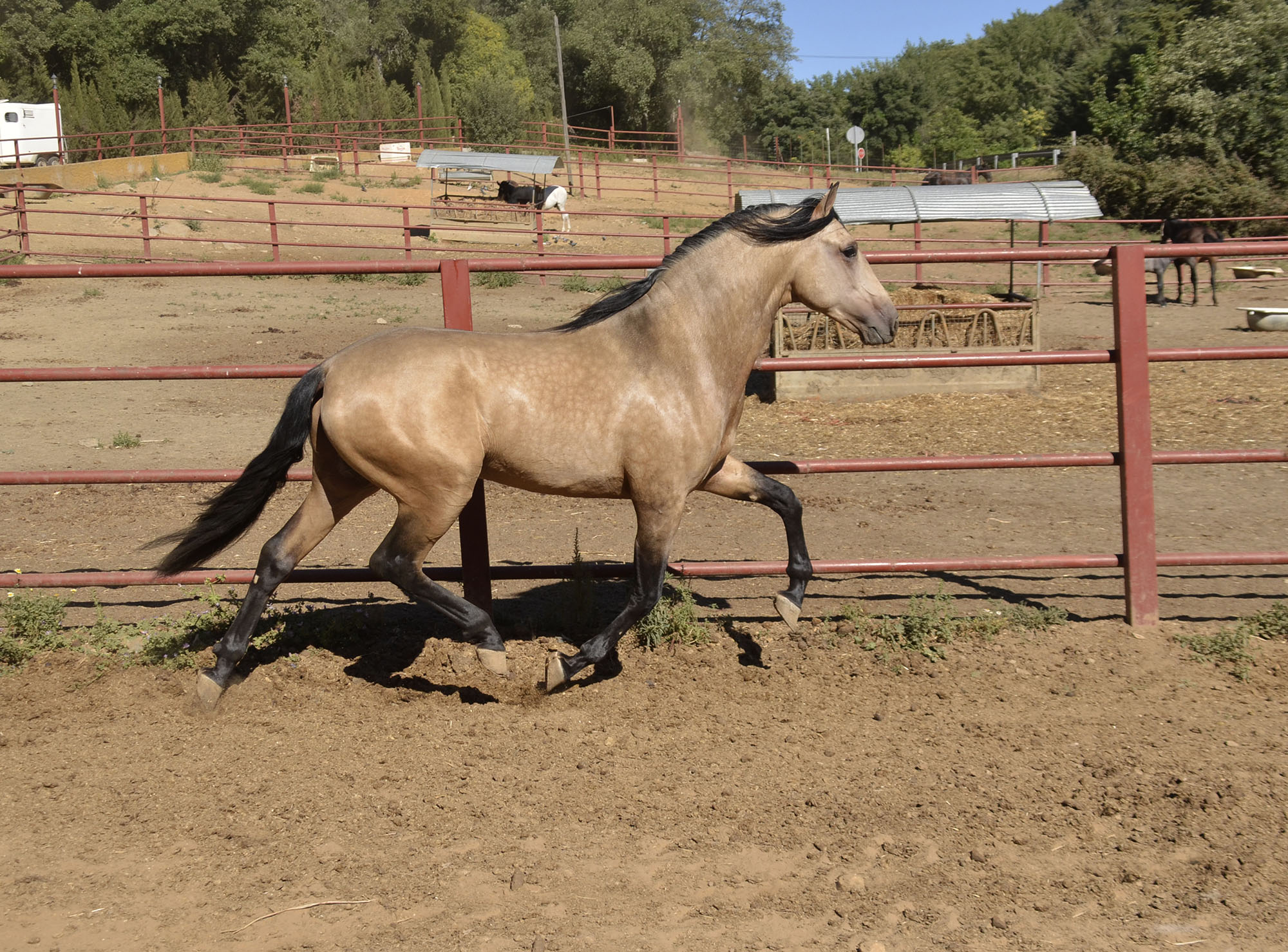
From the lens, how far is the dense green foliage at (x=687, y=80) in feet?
92.5

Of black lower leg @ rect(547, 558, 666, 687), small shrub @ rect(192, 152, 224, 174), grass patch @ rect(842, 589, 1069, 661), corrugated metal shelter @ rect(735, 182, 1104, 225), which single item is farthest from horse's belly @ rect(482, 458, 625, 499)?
small shrub @ rect(192, 152, 224, 174)

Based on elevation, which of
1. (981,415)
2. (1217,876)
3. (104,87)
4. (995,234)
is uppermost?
(104,87)

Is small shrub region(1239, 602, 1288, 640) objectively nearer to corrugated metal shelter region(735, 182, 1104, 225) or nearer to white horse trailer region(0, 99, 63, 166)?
corrugated metal shelter region(735, 182, 1104, 225)

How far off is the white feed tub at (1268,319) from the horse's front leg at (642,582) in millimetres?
12762

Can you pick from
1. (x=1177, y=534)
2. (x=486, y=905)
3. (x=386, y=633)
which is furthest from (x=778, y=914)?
(x=1177, y=534)

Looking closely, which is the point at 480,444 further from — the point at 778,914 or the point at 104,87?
the point at 104,87

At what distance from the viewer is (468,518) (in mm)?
4367

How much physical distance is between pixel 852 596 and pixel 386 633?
6.98ft

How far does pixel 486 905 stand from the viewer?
265 cm

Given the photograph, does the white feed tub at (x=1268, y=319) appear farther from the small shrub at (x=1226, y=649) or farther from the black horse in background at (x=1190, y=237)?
the small shrub at (x=1226, y=649)

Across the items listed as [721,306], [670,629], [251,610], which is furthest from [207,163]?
[721,306]

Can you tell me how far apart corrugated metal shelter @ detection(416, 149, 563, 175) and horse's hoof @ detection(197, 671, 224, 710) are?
2404 centimetres

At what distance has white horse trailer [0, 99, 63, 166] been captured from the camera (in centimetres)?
3438

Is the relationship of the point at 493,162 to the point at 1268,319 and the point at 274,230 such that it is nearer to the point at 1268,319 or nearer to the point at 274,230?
the point at 274,230
